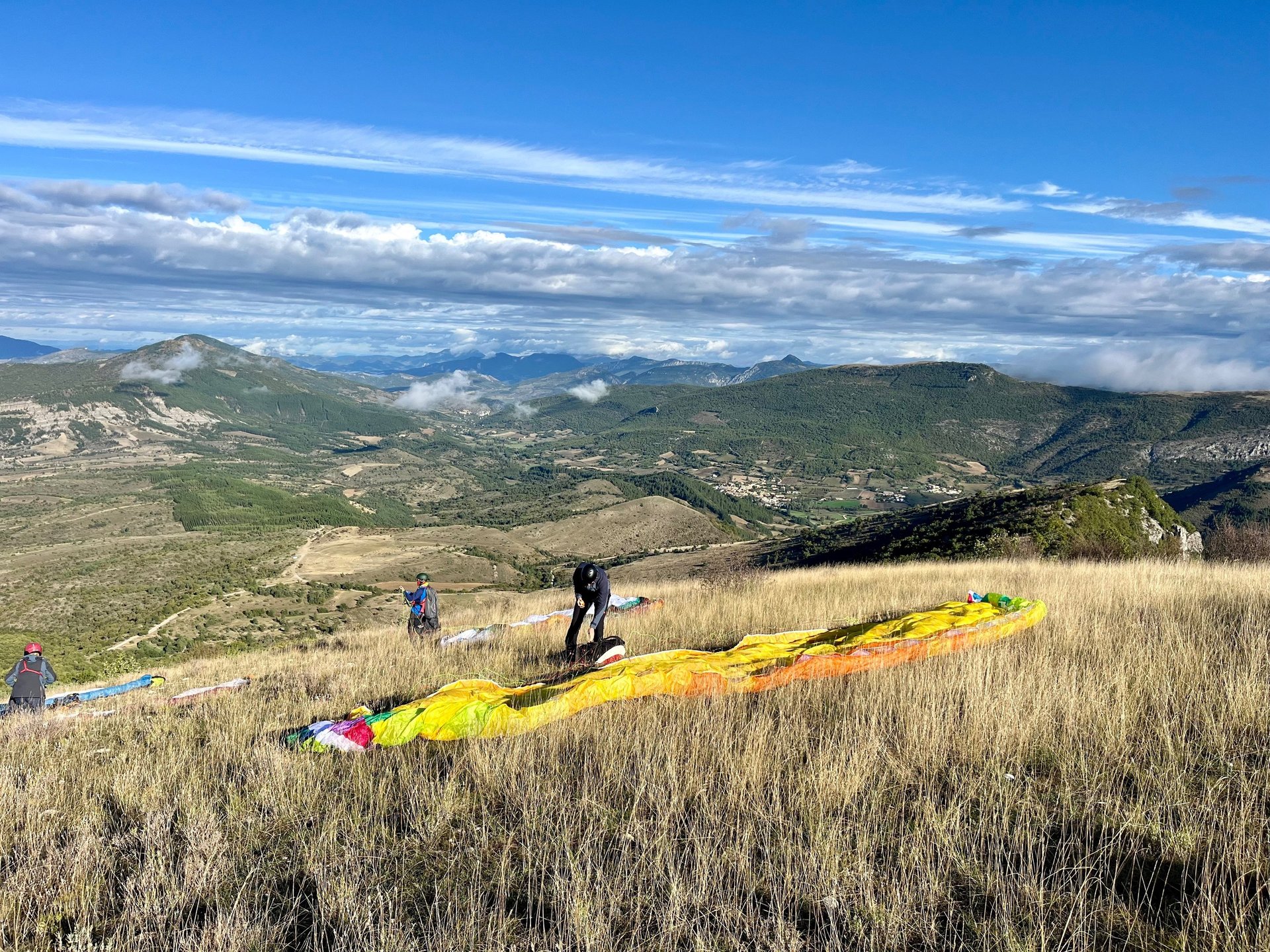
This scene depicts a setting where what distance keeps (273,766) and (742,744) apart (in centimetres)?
314

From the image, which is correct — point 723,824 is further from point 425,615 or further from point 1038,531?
point 1038,531

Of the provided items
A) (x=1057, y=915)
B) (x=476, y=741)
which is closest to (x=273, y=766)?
(x=476, y=741)

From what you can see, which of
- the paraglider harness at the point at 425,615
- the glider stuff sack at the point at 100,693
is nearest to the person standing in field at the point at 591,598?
the paraglider harness at the point at 425,615

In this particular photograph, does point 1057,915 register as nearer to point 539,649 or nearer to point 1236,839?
point 1236,839

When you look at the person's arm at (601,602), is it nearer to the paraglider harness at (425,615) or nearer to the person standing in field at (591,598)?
the person standing in field at (591,598)

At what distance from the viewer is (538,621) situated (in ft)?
43.4

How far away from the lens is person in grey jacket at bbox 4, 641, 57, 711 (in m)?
10.8

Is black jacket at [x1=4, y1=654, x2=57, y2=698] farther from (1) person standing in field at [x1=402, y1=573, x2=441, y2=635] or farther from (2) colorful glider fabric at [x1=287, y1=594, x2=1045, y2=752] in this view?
(2) colorful glider fabric at [x1=287, y1=594, x2=1045, y2=752]

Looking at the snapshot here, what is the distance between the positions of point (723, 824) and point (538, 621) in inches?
394

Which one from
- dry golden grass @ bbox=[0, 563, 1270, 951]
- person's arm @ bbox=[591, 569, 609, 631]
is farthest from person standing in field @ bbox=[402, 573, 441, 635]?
→ dry golden grass @ bbox=[0, 563, 1270, 951]

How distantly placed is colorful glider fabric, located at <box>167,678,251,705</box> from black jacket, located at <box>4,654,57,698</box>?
105 inches

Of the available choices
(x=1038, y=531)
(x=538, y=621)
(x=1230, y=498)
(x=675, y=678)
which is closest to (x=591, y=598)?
(x=675, y=678)

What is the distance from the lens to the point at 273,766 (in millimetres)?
4637

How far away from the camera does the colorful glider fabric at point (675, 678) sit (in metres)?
5.14
